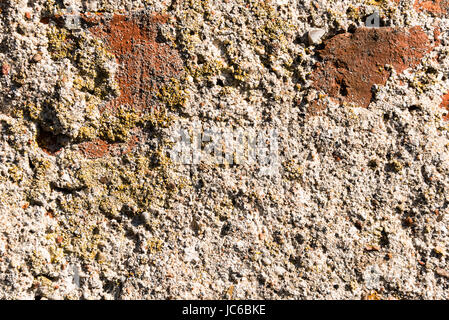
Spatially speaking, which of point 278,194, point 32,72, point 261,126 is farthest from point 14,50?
point 278,194

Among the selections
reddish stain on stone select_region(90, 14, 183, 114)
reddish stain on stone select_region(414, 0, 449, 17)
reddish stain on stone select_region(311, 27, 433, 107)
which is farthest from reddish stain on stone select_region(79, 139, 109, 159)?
reddish stain on stone select_region(414, 0, 449, 17)

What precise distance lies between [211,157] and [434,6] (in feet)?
2.41

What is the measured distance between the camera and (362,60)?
1.10 m

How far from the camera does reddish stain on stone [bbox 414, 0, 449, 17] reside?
1.12 m

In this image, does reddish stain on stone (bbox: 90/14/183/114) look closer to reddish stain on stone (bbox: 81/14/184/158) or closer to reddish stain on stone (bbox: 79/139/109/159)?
reddish stain on stone (bbox: 81/14/184/158)

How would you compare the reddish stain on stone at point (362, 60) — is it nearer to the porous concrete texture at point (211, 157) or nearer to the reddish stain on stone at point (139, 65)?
the porous concrete texture at point (211, 157)

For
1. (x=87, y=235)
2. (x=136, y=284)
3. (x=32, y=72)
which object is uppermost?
(x=32, y=72)

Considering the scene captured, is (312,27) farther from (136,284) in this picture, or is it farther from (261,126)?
(136,284)

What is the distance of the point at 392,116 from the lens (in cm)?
110

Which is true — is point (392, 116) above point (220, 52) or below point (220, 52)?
below

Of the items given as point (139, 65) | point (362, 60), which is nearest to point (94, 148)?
point (139, 65)

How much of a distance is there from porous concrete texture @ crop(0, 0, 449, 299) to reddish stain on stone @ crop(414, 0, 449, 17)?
0.05 metres

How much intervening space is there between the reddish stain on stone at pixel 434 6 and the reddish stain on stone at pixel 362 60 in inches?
2.7

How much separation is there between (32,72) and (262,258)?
2.42 feet
